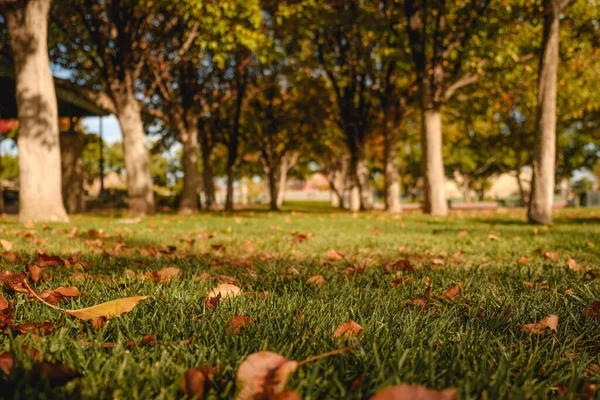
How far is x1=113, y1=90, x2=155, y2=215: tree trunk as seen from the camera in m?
13.2

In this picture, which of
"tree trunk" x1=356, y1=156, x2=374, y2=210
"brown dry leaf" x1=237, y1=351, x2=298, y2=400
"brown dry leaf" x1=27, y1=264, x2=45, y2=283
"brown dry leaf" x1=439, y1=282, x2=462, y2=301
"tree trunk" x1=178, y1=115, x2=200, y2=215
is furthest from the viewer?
"tree trunk" x1=356, y1=156, x2=374, y2=210

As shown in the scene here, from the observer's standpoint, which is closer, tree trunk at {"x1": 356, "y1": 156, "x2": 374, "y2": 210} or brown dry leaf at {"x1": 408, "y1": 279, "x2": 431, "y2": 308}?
brown dry leaf at {"x1": 408, "y1": 279, "x2": 431, "y2": 308}

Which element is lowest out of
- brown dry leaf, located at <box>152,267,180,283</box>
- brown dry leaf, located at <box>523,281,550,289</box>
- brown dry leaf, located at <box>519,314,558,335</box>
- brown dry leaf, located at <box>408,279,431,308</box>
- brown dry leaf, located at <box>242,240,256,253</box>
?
brown dry leaf, located at <box>523,281,550,289</box>

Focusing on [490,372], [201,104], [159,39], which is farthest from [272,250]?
[201,104]

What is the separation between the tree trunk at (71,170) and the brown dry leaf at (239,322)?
1757cm

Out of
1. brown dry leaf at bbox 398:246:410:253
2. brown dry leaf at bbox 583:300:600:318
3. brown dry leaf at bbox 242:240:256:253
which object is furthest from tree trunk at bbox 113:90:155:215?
brown dry leaf at bbox 583:300:600:318

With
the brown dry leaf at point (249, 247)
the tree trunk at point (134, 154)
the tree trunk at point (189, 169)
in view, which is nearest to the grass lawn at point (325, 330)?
the brown dry leaf at point (249, 247)

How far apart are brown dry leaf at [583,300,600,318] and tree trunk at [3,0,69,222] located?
8928 mm

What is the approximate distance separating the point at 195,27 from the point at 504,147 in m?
30.3

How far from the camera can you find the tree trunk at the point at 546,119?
859 centimetres

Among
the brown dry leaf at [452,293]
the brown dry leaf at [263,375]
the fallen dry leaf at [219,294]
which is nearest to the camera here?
the brown dry leaf at [263,375]

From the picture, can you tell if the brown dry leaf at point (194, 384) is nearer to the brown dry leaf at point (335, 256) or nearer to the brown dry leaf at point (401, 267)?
the brown dry leaf at point (401, 267)

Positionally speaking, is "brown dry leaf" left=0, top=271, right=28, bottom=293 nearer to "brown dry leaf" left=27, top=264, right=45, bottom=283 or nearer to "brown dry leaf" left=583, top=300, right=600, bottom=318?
"brown dry leaf" left=27, top=264, right=45, bottom=283

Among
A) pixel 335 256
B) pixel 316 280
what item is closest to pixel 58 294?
pixel 316 280
